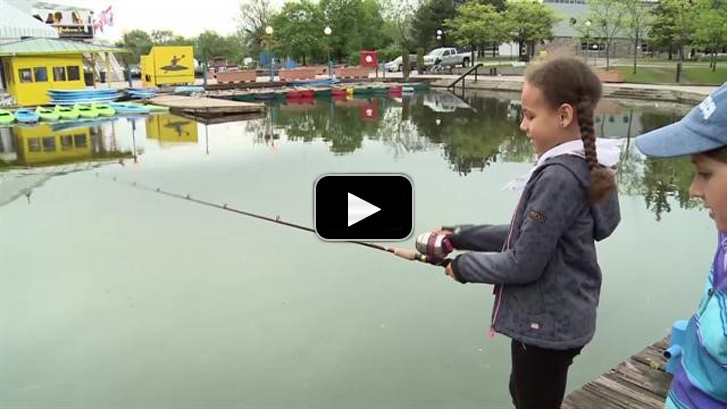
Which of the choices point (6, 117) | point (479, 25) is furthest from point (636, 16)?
point (6, 117)

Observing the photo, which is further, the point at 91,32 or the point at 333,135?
the point at 91,32

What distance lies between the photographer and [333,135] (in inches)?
508

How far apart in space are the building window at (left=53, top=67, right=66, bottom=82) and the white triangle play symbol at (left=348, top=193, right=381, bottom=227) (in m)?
19.1

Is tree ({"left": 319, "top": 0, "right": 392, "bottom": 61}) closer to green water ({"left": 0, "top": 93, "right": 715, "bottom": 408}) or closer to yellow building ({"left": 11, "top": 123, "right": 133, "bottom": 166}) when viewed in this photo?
yellow building ({"left": 11, "top": 123, "right": 133, "bottom": 166})

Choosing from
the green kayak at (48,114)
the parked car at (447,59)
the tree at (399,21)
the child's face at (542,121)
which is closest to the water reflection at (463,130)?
the child's face at (542,121)

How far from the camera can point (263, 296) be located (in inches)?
173

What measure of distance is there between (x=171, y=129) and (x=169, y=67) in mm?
10730

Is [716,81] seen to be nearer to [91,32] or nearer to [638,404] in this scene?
[638,404]

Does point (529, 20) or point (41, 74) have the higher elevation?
point (529, 20)

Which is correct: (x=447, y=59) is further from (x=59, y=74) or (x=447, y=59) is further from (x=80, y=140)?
(x=80, y=140)

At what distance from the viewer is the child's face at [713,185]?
3.76 feet

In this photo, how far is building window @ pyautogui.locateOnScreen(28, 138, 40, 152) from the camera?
11.0 meters

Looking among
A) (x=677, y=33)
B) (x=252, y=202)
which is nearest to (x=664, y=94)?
(x=677, y=33)

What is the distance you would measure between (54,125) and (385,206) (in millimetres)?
14734
